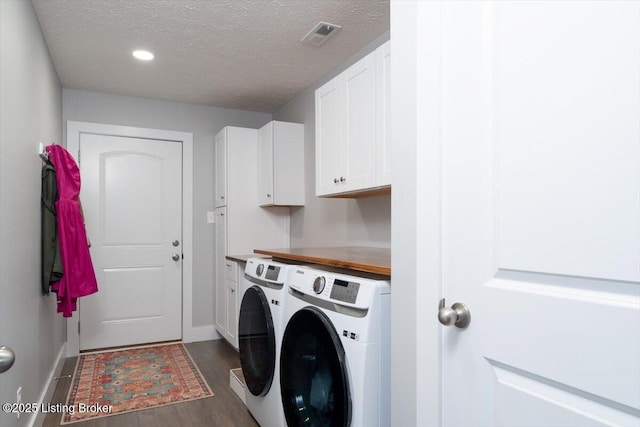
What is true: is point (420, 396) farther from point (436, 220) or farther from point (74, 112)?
point (74, 112)

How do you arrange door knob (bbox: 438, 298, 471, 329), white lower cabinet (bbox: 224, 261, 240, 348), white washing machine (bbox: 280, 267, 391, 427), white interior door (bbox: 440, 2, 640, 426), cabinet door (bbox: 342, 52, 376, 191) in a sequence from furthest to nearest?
1. white lower cabinet (bbox: 224, 261, 240, 348)
2. cabinet door (bbox: 342, 52, 376, 191)
3. white washing machine (bbox: 280, 267, 391, 427)
4. door knob (bbox: 438, 298, 471, 329)
5. white interior door (bbox: 440, 2, 640, 426)

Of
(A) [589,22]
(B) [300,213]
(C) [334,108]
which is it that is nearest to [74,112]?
(B) [300,213]

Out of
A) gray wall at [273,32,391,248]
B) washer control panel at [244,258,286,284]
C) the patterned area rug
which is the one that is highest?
gray wall at [273,32,391,248]

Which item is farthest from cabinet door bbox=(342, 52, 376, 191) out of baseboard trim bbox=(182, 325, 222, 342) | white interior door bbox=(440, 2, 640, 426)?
baseboard trim bbox=(182, 325, 222, 342)

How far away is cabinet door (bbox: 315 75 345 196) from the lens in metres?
2.32

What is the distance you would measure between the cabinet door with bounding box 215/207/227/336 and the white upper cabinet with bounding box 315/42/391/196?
151cm

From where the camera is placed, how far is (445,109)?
3.39 ft

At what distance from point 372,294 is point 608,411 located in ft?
2.35

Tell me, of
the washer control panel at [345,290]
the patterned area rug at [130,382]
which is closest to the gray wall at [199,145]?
the patterned area rug at [130,382]

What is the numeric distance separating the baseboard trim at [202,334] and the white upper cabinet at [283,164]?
146cm

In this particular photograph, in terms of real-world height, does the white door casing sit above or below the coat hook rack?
below

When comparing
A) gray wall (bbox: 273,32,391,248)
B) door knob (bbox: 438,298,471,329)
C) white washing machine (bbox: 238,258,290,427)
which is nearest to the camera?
door knob (bbox: 438,298,471,329)

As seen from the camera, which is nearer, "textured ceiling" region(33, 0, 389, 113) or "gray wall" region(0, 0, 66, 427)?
"gray wall" region(0, 0, 66, 427)

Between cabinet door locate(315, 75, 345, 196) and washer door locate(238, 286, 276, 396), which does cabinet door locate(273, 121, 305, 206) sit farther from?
washer door locate(238, 286, 276, 396)
